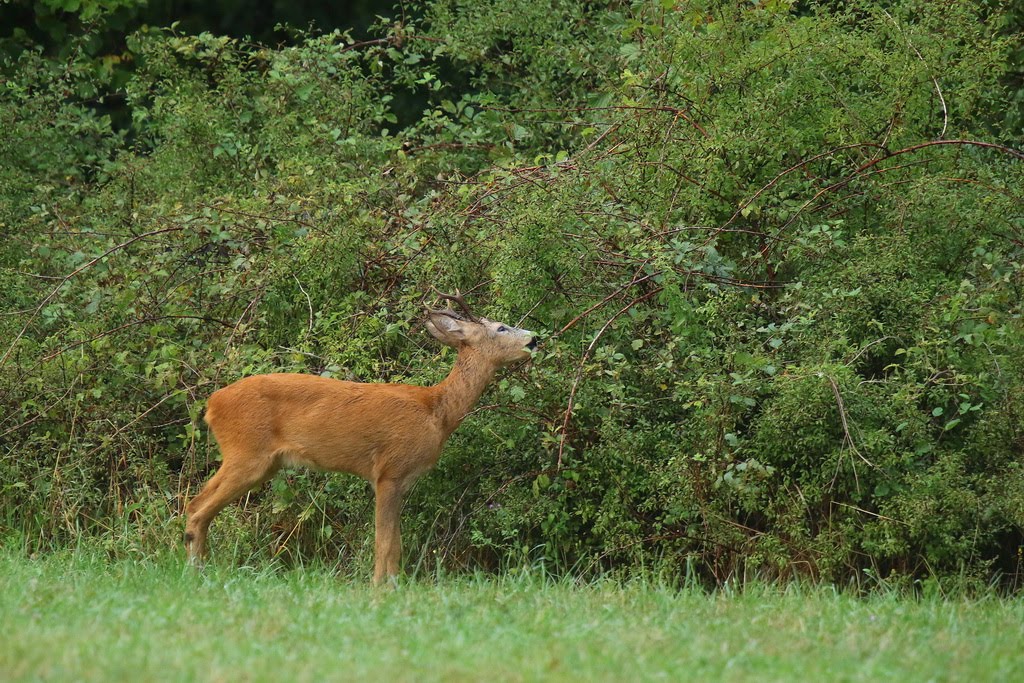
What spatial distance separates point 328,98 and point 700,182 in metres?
3.66

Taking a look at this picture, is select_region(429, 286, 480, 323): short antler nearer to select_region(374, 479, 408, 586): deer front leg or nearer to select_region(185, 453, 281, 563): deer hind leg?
select_region(374, 479, 408, 586): deer front leg

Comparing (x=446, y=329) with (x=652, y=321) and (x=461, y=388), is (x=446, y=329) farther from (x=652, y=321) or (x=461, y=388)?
(x=652, y=321)

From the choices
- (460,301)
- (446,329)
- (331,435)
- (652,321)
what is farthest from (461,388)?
(652,321)

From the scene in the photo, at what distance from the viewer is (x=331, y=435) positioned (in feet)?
24.1

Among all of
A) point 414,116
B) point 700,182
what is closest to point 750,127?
point 700,182

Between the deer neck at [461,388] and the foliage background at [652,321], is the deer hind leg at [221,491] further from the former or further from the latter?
the deer neck at [461,388]

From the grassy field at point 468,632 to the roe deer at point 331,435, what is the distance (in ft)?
1.82

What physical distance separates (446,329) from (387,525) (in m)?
1.10

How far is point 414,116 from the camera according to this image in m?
14.3

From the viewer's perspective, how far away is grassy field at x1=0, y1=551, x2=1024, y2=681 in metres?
4.71

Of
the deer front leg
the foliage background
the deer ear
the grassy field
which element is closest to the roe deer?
the deer front leg

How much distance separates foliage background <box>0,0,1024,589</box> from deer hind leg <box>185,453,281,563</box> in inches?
13.4

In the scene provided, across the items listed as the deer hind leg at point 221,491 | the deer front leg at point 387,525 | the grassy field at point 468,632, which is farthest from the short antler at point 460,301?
the grassy field at point 468,632

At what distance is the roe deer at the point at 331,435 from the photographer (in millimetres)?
7352
